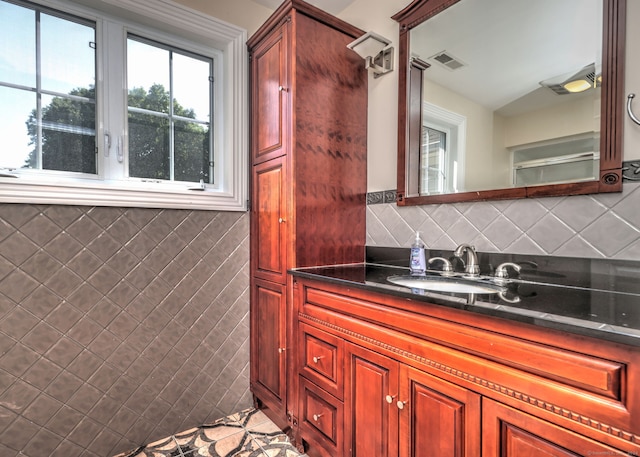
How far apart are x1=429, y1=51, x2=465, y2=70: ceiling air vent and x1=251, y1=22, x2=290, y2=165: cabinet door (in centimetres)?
78

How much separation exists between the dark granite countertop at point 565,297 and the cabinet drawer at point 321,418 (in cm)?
51

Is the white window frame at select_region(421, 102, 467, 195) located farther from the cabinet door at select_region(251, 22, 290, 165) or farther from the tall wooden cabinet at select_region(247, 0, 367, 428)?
the cabinet door at select_region(251, 22, 290, 165)

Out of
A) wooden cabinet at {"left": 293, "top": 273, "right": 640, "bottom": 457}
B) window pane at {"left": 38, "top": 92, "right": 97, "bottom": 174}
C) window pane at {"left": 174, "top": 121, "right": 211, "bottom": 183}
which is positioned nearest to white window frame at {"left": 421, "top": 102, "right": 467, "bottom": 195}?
wooden cabinet at {"left": 293, "top": 273, "right": 640, "bottom": 457}

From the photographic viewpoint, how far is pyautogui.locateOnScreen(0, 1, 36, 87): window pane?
4.81 feet

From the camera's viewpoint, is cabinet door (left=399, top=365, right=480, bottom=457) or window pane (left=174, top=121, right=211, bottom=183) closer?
cabinet door (left=399, top=365, right=480, bottom=457)

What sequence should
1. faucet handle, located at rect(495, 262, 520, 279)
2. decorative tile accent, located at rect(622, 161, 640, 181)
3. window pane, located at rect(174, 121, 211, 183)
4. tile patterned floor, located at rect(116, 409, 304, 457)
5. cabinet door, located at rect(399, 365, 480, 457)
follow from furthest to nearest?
window pane, located at rect(174, 121, 211, 183) < tile patterned floor, located at rect(116, 409, 304, 457) < faucet handle, located at rect(495, 262, 520, 279) < decorative tile accent, located at rect(622, 161, 640, 181) < cabinet door, located at rect(399, 365, 480, 457)

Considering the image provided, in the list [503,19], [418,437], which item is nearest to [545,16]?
[503,19]

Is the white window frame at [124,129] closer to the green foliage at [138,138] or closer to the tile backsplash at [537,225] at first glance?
the green foliage at [138,138]

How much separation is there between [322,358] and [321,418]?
262 millimetres

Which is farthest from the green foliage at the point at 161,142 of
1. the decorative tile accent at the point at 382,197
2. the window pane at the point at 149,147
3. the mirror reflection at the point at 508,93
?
the mirror reflection at the point at 508,93

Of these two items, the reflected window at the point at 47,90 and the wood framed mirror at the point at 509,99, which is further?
the reflected window at the point at 47,90

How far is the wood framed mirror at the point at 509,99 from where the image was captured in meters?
1.12

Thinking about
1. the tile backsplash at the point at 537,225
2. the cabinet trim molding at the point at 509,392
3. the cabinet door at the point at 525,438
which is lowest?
the cabinet door at the point at 525,438

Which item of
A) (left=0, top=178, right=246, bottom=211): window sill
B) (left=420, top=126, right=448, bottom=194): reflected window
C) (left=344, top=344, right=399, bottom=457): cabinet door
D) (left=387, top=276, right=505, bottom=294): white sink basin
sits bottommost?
(left=344, top=344, right=399, bottom=457): cabinet door
